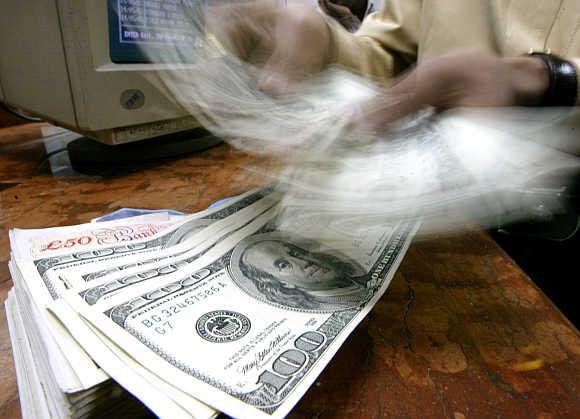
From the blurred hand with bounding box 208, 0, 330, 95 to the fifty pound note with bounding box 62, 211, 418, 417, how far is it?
19cm

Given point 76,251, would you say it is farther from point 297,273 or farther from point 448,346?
point 448,346

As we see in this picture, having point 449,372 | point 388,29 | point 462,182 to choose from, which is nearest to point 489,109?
point 462,182

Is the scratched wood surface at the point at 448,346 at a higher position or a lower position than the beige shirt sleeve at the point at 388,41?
lower

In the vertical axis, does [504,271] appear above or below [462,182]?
below

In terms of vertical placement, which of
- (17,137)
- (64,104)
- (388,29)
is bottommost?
(17,137)

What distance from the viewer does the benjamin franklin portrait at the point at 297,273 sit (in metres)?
0.31

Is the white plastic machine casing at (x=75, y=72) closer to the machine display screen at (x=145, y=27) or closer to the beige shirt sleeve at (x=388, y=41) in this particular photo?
the machine display screen at (x=145, y=27)

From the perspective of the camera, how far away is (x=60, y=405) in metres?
0.21

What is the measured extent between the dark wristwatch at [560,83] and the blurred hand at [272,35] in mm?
239

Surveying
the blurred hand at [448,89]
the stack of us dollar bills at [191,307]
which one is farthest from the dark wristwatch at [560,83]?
the stack of us dollar bills at [191,307]

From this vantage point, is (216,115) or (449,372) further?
(216,115)

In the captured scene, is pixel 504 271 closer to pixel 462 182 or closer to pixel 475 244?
pixel 475 244

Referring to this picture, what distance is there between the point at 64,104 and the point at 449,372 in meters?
0.64

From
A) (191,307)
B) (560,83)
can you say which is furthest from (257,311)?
(560,83)
